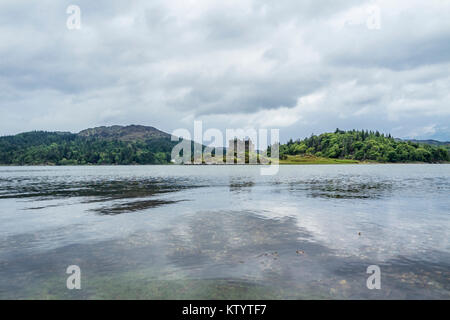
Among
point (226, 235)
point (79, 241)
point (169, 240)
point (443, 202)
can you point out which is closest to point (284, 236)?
point (226, 235)

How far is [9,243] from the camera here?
874 inches

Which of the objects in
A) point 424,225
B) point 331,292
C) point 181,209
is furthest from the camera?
point 181,209

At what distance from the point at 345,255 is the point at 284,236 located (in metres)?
5.99

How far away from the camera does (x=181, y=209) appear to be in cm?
3859

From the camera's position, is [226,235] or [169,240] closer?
[169,240]

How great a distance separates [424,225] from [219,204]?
2583 cm
